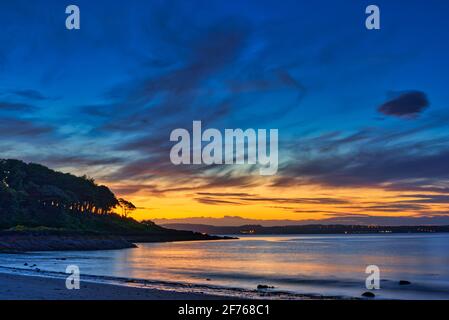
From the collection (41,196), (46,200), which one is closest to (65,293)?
(41,196)

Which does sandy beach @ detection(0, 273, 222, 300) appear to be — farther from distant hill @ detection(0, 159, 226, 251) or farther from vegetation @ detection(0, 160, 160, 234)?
vegetation @ detection(0, 160, 160, 234)

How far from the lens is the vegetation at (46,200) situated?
15150 centimetres

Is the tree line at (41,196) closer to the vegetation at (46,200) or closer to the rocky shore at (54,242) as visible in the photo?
the vegetation at (46,200)

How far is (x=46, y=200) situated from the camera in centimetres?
16838

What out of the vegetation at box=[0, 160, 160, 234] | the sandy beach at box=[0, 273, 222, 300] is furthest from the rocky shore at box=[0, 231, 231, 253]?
the sandy beach at box=[0, 273, 222, 300]

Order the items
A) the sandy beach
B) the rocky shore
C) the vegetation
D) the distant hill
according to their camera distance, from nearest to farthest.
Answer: the sandy beach, the rocky shore, the distant hill, the vegetation

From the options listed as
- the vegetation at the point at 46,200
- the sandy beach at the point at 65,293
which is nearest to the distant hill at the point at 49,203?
the vegetation at the point at 46,200

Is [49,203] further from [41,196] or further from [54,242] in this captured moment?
[54,242]

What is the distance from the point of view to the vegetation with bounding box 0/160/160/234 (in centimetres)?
15150
